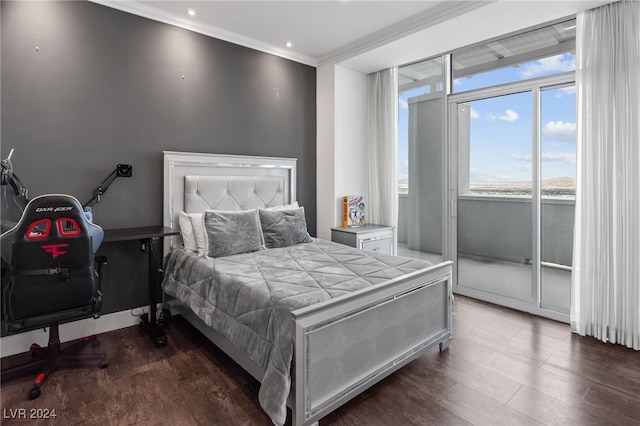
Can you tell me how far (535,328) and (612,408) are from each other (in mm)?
1173

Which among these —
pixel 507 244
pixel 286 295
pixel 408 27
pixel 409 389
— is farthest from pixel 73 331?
pixel 507 244

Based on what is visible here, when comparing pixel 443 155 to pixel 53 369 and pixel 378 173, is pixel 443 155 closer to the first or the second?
pixel 378 173

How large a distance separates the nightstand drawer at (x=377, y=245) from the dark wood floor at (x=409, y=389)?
152 centimetres

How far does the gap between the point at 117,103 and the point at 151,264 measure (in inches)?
57.1

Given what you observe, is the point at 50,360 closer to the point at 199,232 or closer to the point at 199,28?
the point at 199,232

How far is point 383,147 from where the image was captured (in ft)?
15.0

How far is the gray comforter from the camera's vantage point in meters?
1.74

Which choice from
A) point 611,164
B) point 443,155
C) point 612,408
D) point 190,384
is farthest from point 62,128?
point 611,164

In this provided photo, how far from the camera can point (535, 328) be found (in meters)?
3.11

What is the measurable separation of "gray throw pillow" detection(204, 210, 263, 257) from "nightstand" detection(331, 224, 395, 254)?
46.9 inches

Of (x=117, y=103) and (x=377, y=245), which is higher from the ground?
(x=117, y=103)

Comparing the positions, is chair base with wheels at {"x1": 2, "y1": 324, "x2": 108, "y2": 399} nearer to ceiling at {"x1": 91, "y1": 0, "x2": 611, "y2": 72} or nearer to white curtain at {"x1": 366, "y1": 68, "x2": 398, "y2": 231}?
ceiling at {"x1": 91, "y1": 0, "x2": 611, "y2": 72}

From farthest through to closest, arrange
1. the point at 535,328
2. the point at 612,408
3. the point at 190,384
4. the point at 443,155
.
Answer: the point at 443,155 → the point at 535,328 → the point at 190,384 → the point at 612,408

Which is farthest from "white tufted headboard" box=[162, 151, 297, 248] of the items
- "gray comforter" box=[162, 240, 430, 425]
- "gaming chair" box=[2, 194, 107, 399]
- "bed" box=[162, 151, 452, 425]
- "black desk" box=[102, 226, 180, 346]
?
"gaming chair" box=[2, 194, 107, 399]
